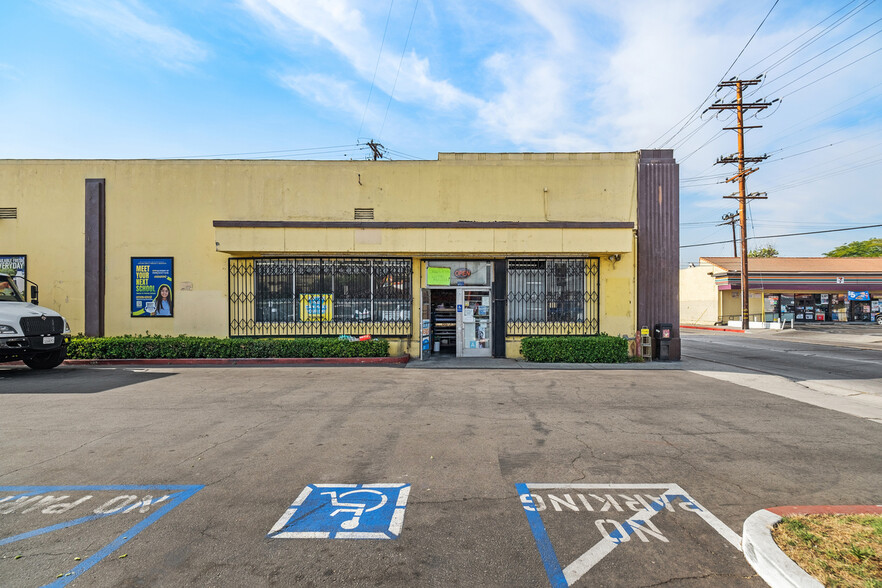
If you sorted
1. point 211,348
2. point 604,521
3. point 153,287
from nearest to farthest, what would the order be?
point 604,521 → point 211,348 → point 153,287

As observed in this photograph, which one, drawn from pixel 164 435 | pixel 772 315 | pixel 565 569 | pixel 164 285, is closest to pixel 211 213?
pixel 164 285

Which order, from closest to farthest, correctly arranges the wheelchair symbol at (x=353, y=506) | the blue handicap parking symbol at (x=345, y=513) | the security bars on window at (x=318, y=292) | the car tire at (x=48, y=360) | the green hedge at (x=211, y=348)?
the blue handicap parking symbol at (x=345, y=513) → the wheelchair symbol at (x=353, y=506) → the car tire at (x=48, y=360) → the green hedge at (x=211, y=348) → the security bars on window at (x=318, y=292)

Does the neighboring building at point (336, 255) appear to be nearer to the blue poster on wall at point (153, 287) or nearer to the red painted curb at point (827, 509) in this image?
the blue poster on wall at point (153, 287)

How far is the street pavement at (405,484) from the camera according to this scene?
3186 mm

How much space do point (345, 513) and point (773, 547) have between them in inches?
133

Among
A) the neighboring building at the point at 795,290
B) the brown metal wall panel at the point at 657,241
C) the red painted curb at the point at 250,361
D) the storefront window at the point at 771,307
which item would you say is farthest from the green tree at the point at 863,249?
the red painted curb at the point at 250,361

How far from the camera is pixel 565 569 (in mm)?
3129

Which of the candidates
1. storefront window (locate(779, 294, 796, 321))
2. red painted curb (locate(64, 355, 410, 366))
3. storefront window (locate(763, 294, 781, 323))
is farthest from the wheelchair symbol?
storefront window (locate(779, 294, 796, 321))

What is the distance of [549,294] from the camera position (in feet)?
47.2

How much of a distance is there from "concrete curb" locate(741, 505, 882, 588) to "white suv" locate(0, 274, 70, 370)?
14.5 meters

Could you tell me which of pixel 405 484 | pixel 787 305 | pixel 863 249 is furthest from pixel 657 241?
pixel 863 249

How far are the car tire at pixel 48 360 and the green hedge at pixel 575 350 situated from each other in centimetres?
1322

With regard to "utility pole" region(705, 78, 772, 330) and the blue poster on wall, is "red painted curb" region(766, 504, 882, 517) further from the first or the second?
"utility pole" region(705, 78, 772, 330)

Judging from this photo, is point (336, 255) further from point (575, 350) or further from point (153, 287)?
point (575, 350)
